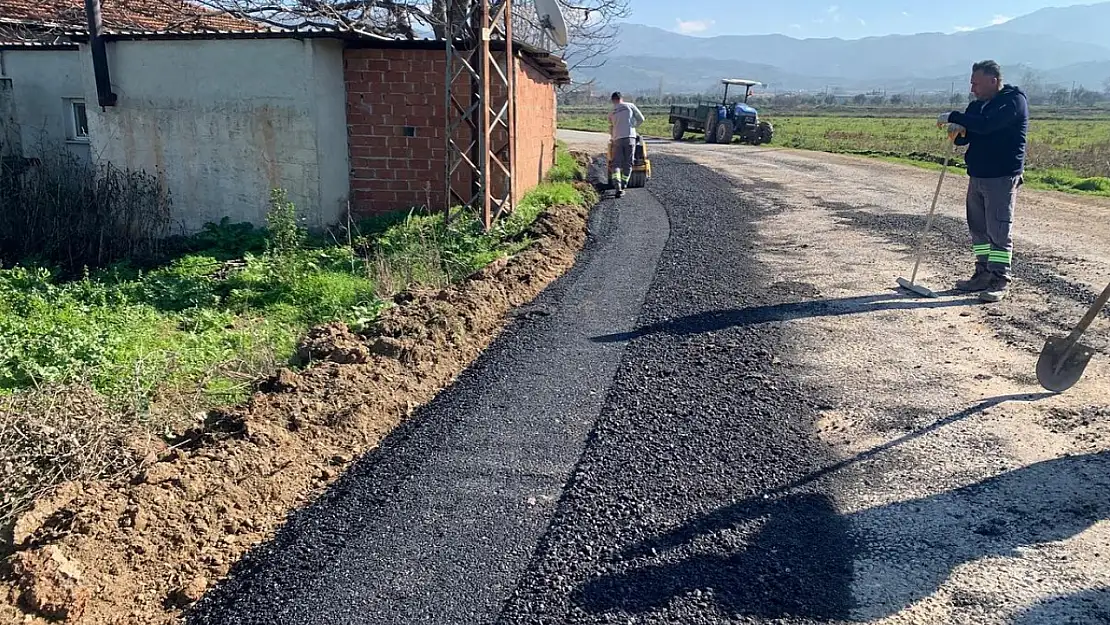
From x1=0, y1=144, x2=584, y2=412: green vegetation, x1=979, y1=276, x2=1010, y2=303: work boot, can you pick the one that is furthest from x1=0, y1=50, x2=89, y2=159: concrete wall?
x1=979, y1=276, x2=1010, y2=303: work boot

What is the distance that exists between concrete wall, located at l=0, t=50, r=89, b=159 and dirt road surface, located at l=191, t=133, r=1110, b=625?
388 inches

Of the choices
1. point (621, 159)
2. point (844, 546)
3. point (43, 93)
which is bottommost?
point (844, 546)

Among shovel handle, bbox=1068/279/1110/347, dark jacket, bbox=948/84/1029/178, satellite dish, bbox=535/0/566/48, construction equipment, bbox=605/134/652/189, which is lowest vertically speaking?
shovel handle, bbox=1068/279/1110/347

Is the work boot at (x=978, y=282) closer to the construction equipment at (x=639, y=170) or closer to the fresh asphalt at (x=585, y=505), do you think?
the fresh asphalt at (x=585, y=505)

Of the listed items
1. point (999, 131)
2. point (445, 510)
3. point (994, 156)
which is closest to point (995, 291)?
point (994, 156)

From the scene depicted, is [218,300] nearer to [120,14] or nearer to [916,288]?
[916,288]

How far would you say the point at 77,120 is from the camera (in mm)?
12422

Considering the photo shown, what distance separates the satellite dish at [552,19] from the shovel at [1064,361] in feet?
33.1

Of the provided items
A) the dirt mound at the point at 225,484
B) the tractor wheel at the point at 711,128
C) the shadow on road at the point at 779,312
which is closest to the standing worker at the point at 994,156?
the shadow on road at the point at 779,312

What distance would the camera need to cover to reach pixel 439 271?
7828 mm

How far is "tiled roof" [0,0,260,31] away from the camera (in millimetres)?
13984

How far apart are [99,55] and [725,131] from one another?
80.8 ft

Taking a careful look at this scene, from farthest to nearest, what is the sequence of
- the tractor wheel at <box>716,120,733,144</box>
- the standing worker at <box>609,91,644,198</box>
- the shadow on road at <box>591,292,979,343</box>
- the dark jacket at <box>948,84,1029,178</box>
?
the tractor wheel at <box>716,120,733,144</box>, the standing worker at <box>609,91,644,198</box>, the dark jacket at <box>948,84,1029,178</box>, the shadow on road at <box>591,292,979,343</box>

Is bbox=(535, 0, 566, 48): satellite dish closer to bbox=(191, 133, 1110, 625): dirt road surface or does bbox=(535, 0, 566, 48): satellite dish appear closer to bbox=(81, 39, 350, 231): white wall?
bbox=(81, 39, 350, 231): white wall
